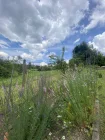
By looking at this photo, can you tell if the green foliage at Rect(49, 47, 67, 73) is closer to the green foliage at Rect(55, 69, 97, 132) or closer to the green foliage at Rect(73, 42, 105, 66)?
the green foliage at Rect(73, 42, 105, 66)

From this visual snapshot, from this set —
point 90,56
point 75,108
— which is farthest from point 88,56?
point 75,108

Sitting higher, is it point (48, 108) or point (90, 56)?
point (90, 56)

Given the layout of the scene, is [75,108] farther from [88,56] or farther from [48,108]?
[88,56]

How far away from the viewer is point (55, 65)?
5770mm

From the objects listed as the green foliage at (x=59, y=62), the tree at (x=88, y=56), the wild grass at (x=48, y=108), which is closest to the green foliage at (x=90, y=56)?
the tree at (x=88, y=56)

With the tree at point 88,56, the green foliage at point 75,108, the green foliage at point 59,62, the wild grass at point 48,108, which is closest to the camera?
the wild grass at point 48,108

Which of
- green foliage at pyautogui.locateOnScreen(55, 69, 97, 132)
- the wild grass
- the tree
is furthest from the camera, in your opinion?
the tree

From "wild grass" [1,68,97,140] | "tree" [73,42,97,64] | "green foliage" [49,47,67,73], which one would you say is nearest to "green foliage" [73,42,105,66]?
"tree" [73,42,97,64]

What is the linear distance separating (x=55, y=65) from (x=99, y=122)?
11.2 feet

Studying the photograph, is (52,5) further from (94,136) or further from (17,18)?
(94,136)

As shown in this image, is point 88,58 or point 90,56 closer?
point 90,56

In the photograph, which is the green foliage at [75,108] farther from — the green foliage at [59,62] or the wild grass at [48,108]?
the green foliage at [59,62]

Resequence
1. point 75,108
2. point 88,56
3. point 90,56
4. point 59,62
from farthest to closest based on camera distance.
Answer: point 59,62
point 88,56
point 90,56
point 75,108

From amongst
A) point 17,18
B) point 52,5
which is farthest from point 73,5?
point 17,18
